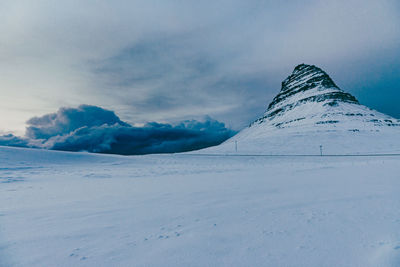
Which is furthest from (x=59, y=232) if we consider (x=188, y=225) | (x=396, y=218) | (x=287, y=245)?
(x=396, y=218)

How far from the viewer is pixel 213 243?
3.34 metres

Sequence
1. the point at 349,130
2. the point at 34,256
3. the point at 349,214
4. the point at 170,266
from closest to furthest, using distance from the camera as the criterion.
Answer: the point at 170,266 → the point at 34,256 → the point at 349,214 → the point at 349,130

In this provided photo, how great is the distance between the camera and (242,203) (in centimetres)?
598

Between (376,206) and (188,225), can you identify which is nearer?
(188,225)

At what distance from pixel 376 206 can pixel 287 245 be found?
3.82 metres

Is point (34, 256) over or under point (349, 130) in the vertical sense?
under

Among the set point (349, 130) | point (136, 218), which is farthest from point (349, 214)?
point (349, 130)

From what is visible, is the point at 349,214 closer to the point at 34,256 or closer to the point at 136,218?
the point at 136,218

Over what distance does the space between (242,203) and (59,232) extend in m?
4.63

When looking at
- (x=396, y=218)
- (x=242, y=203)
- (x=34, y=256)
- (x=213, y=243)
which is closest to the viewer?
(x=34, y=256)

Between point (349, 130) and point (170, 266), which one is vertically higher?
point (349, 130)

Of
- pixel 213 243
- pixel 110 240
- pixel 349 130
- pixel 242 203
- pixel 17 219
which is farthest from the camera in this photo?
pixel 349 130

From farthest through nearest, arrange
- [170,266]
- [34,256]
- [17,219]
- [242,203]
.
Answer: [242,203]
[17,219]
[34,256]
[170,266]

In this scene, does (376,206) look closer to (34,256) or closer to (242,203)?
(242,203)
